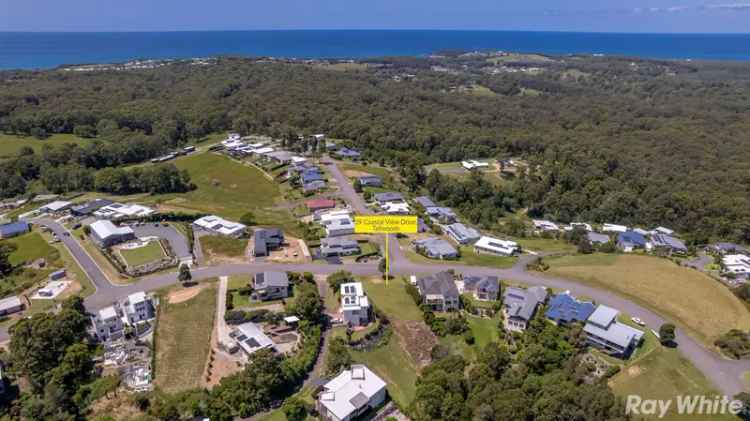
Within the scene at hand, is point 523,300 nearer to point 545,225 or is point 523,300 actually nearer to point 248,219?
point 545,225

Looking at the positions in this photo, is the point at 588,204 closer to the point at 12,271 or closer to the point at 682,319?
the point at 682,319

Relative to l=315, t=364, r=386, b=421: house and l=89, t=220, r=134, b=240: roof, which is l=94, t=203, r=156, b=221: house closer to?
l=89, t=220, r=134, b=240: roof

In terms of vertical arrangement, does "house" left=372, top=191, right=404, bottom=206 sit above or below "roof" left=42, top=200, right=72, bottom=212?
below

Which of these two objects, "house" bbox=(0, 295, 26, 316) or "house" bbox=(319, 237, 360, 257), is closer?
"house" bbox=(0, 295, 26, 316)

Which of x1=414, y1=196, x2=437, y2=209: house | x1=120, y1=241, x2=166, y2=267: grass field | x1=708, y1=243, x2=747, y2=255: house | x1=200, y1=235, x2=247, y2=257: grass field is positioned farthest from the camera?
x1=414, y1=196, x2=437, y2=209: house

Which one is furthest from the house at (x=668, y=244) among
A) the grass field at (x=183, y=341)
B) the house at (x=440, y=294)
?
the grass field at (x=183, y=341)

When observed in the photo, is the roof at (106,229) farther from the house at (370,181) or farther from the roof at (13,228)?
the house at (370,181)

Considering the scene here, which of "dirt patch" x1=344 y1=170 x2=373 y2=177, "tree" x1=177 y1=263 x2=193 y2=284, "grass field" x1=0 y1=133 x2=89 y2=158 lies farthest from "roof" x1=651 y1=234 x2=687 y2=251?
"grass field" x1=0 y1=133 x2=89 y2=158
